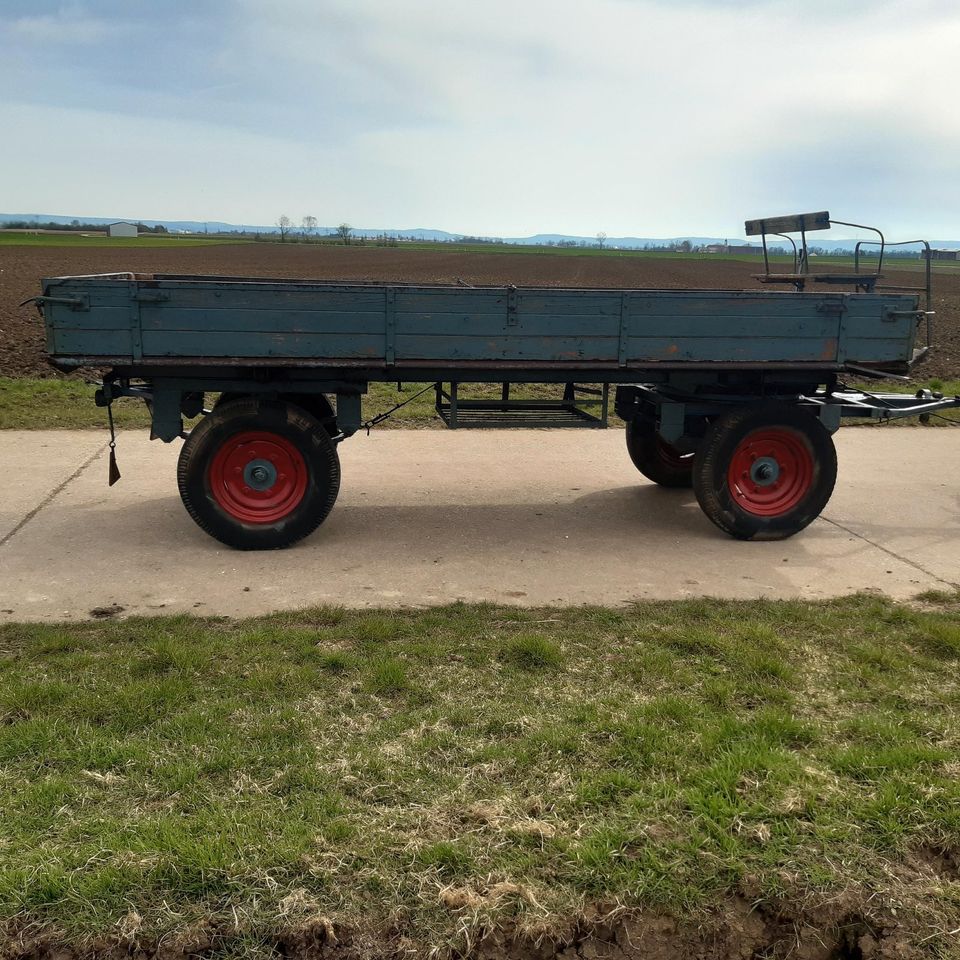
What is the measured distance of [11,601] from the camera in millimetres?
5090

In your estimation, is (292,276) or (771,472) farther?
(292,276)

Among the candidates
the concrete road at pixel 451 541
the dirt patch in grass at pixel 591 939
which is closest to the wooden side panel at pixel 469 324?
the concrete road at pixel 451 541

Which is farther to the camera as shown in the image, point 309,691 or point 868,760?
point 309,691

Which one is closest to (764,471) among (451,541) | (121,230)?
(451,541)

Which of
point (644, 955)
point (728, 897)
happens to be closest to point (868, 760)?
point (728, 897)

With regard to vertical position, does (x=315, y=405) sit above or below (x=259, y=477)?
above

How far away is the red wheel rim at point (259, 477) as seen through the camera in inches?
241

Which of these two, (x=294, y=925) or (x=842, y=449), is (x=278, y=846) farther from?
(x=842, y=449)

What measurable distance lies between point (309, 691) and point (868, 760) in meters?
2.32

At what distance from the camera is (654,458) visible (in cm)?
796

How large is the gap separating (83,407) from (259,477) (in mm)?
5533

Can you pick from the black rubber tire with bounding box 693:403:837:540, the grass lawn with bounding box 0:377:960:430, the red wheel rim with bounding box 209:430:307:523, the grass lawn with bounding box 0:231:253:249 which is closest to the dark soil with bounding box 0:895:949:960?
the red wheel rim with bounding box 209:430:307:523

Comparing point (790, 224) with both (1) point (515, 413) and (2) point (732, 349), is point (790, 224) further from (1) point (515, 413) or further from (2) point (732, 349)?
(1) point (515, 413)

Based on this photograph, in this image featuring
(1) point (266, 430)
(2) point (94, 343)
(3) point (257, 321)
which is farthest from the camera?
(1) point (266, 430)
